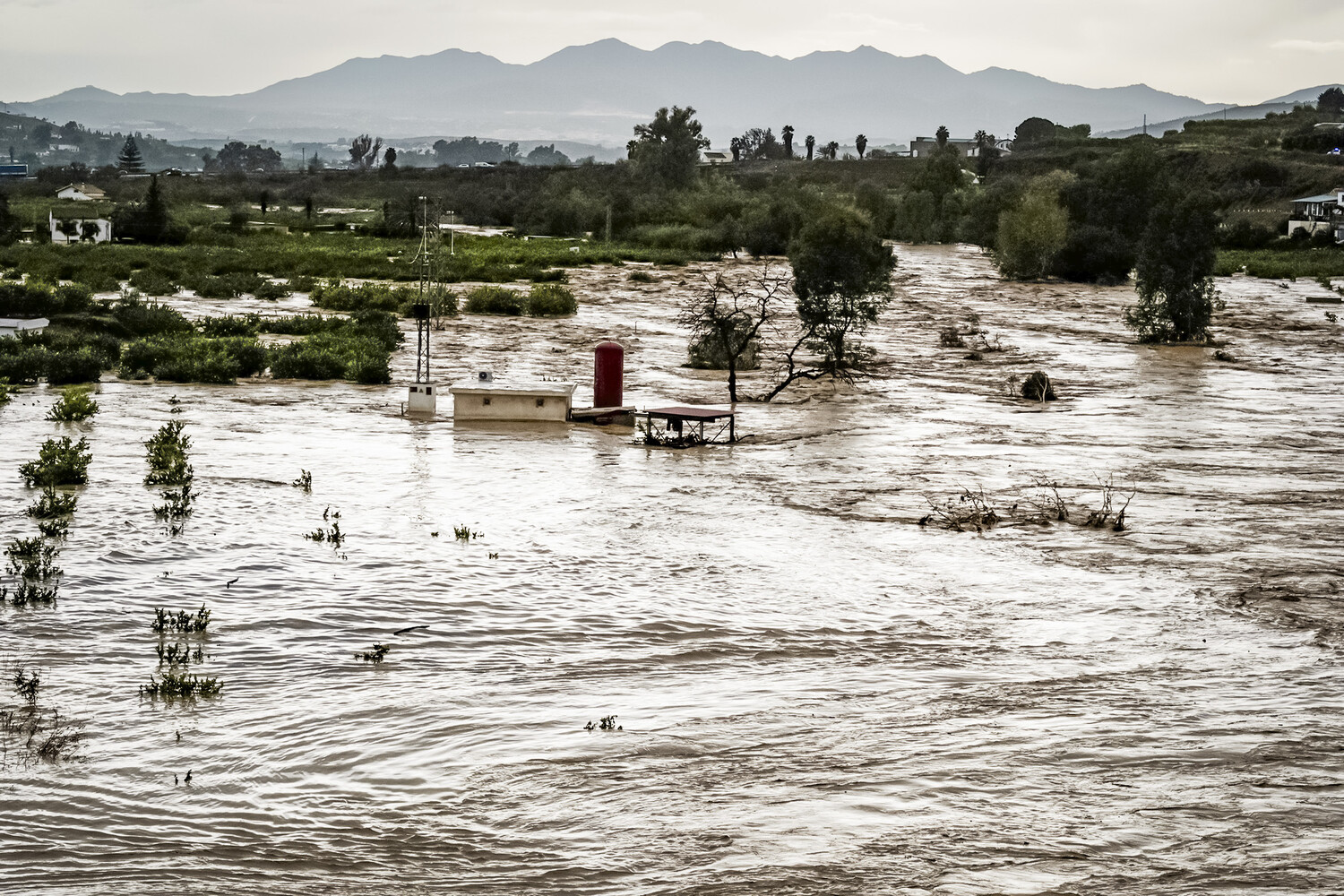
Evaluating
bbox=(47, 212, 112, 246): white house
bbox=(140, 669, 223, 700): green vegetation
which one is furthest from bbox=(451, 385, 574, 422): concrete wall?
bbox=(47, 212, 112, 246): white house

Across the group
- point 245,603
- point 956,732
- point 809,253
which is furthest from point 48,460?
point 809,253

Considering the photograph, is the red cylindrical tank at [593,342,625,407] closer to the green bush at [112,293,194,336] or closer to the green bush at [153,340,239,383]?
the green bush at [153,340,239,383]

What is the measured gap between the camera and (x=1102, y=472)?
18484mm

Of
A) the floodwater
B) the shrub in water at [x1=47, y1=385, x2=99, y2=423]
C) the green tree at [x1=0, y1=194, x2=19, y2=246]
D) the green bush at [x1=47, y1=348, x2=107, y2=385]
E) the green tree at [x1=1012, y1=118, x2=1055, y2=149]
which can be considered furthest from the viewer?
the green tree at [x1=1012, y1=118, x2=1055, y2=149]

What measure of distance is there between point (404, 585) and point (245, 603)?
139 centimetres

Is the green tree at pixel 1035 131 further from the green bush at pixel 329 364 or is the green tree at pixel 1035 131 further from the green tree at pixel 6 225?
the green bush at pixel 329 364

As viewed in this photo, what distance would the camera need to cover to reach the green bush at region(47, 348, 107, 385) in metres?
24.8

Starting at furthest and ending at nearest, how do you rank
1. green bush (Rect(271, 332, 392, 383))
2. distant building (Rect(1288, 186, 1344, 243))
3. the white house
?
1. distant building (Rect(1288, 186, 1344, 243))
2. the white house
3. green bush (Rect(271, 332, 392, 383))

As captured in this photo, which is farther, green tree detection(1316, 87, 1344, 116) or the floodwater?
green tree detection(1316, 87, 1344, 116)

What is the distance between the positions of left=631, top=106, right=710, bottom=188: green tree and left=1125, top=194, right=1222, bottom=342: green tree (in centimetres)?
7214

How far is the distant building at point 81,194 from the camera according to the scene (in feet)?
330

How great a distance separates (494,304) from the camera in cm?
4116

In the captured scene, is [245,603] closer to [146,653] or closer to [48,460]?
[146,653]

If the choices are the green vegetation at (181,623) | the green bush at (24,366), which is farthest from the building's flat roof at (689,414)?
the green bush at (24,366)
